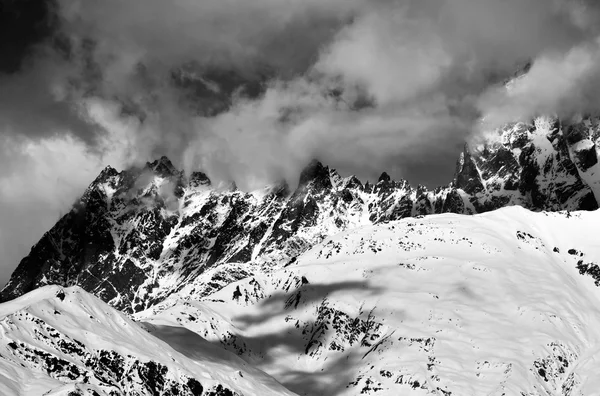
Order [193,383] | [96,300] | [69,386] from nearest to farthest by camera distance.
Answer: [69,386] → [193,383] → [96,300]

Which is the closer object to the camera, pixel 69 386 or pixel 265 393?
pixel 69 386

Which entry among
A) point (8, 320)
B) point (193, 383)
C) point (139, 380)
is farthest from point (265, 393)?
point (8, 320)

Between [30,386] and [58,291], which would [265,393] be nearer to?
[58,291]

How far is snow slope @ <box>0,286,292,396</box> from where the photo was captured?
144 metres

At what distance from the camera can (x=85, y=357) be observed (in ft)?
534

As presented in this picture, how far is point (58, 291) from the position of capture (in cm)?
18050

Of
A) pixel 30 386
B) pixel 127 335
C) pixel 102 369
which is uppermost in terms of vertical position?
pixel 127 335

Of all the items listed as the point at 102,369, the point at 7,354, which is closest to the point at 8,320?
the point at 7,354

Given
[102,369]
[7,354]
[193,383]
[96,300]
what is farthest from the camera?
[96,300]

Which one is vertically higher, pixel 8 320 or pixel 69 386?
pixel 8 320

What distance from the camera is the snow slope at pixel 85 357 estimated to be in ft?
472

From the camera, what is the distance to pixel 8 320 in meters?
158

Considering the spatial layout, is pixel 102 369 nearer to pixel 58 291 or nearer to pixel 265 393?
pixel 58 291

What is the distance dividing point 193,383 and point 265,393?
93.9 ft
